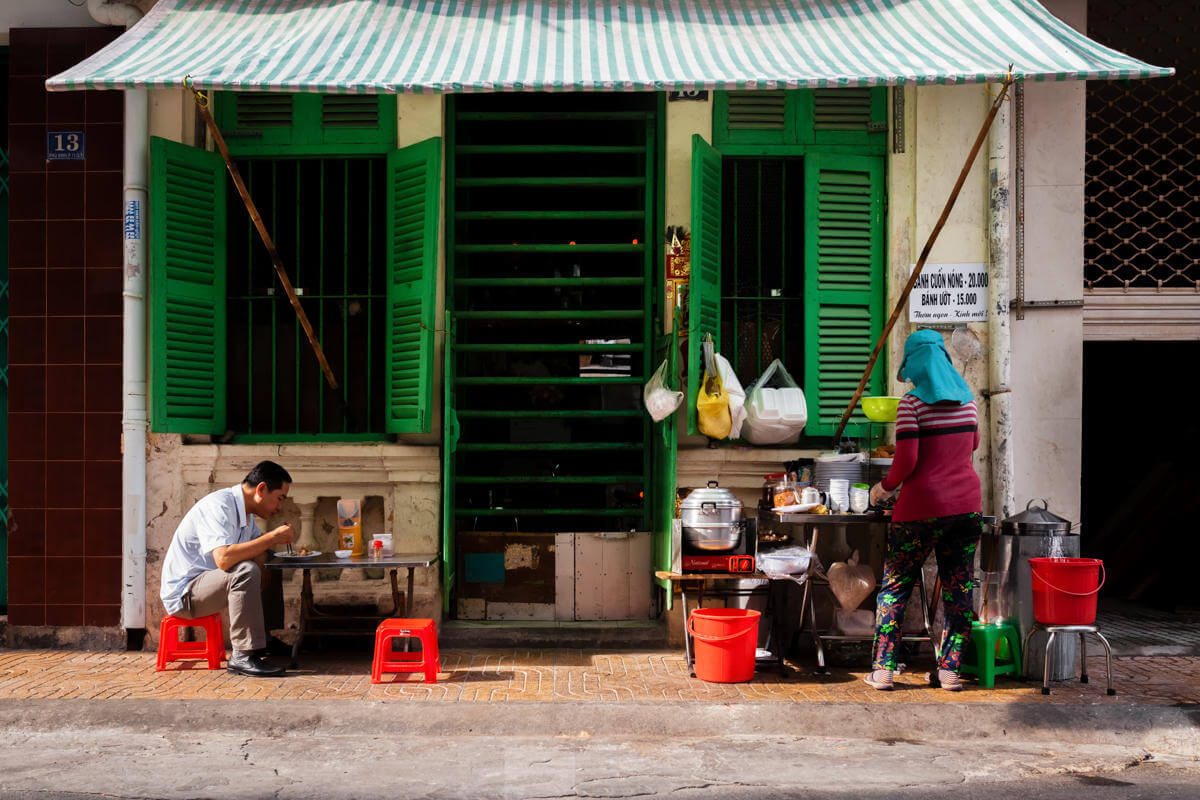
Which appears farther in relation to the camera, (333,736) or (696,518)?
(696,518)

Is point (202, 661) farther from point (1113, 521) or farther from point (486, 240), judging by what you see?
point (1113, 521)

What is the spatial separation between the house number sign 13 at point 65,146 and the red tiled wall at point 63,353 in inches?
1.5

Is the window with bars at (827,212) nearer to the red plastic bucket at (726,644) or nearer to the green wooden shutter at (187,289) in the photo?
the red plastic bucket at (726,644)

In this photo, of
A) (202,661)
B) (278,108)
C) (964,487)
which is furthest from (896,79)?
(202,661)

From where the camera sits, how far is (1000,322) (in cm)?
708

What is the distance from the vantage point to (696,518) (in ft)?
20.6

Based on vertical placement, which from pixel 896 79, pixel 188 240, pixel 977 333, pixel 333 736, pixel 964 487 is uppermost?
pixel 896 79

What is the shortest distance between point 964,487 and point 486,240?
174 inches

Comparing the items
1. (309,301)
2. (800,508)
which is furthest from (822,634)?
(309,301)

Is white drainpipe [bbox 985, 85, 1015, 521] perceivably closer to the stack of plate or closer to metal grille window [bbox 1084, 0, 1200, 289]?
metal grille window [bbox 1084, 0, 1200, 289]

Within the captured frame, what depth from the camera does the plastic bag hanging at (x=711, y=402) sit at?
669cm

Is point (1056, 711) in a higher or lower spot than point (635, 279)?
lower

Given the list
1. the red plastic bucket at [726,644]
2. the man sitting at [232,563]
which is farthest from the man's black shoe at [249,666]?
the red plastic bucket at [726,644]

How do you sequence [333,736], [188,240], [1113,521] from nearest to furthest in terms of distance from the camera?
[333,736], [188,240], [1113,521]
